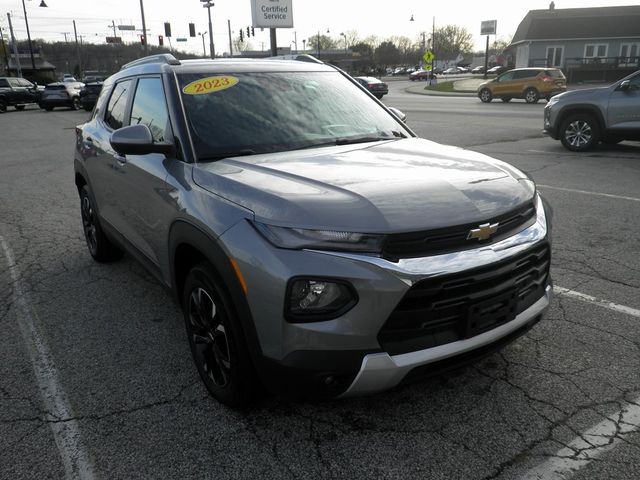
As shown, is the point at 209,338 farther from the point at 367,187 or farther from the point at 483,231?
the point at 483,231

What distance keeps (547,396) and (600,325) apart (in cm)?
104

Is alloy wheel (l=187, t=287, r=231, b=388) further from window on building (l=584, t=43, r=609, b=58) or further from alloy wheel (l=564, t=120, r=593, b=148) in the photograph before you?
window on building (l=584, t=43, r=609, b=58)

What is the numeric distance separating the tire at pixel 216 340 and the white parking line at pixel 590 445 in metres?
1.33

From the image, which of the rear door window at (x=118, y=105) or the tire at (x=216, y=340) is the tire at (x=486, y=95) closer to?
the rear door window at (x=118, y=105)

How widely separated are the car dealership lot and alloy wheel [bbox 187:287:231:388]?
20 cm

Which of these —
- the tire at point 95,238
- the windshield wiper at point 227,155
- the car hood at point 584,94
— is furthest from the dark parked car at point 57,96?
the windshield wiper at point 227,155

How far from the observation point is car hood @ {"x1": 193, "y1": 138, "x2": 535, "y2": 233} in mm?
2309

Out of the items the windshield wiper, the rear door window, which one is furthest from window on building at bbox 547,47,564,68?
the windshield wiper

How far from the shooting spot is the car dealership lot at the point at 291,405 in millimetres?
2453

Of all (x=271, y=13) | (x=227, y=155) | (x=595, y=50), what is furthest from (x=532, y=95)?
(x=595, y=50)

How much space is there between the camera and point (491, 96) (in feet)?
92.6

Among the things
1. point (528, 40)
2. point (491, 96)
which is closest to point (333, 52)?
point (528, 40)

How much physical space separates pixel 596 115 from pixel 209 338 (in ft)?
33.5

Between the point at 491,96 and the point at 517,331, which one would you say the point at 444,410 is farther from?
the point at 491,96
